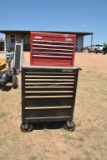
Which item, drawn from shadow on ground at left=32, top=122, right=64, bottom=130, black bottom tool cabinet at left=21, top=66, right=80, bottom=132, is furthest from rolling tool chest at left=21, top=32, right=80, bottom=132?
shadow on ground at left=32, top=122, right=64, bottom=130

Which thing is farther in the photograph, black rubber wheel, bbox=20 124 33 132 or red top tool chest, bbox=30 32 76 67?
black rubber wheel, bbox=20 124 33 132

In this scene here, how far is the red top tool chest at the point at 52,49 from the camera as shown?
3.58 meters

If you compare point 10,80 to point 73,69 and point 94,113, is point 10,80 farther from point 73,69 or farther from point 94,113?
point 73,69

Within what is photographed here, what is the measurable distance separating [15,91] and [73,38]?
3.54 meters

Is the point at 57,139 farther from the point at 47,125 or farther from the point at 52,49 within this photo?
the point at 52,49

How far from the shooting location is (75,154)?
3.18 metres

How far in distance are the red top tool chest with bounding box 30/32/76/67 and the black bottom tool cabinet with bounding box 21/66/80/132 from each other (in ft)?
0.74

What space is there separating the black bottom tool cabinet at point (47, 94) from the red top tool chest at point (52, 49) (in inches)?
8.9

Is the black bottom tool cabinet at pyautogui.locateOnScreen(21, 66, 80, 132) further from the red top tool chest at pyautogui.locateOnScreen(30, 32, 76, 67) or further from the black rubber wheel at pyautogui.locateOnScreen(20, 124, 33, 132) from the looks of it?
the red top tool chest at pyautogui.locateOnScreen(30, 32, 76, 67)

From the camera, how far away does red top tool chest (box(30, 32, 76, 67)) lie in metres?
3.58

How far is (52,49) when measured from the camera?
3646 millimetres

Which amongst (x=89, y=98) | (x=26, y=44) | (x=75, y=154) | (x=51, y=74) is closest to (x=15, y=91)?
(x=89, y=98)

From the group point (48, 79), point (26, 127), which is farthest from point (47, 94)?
point (26, 127)

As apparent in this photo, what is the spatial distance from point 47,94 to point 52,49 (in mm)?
827
